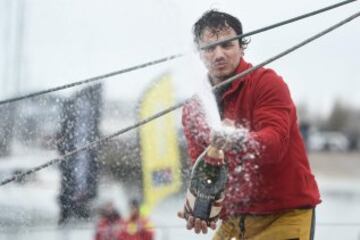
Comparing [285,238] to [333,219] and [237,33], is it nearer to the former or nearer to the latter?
[237,33]

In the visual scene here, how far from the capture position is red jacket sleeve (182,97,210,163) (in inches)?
130

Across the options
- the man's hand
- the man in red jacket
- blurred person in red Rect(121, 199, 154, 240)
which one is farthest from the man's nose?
blurred person in red Rect(121, 199, 154, 240)

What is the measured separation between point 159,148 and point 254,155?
4.53 m

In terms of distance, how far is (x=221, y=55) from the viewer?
323 centimetres

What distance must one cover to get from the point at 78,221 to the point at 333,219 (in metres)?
5.96

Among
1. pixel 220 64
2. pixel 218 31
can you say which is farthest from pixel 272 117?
pixel 218 31

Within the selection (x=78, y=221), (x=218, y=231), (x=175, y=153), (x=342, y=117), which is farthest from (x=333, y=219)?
(x=342, y=117)

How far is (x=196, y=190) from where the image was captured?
10.2ft

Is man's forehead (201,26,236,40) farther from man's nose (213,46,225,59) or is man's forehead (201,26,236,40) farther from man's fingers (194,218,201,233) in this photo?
man's fingers (194,218,201,233)

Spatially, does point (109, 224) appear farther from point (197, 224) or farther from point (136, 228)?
point (197, 224)

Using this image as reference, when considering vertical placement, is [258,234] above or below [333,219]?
above

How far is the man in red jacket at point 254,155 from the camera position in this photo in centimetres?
316

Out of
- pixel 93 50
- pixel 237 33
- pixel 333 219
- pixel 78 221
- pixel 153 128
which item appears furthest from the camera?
pixel 333 219

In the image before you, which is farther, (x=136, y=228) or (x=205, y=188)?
(x=136, y=228)
